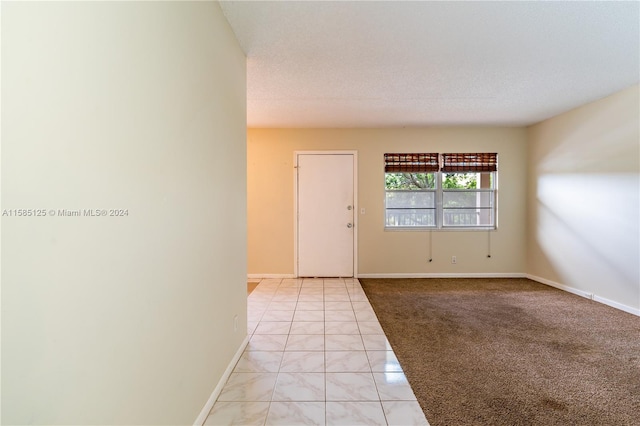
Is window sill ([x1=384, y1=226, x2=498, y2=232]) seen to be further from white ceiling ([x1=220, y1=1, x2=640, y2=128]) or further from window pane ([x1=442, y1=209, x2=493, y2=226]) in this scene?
white ceiling ([x1=220, y1=1, x2=640, y2=128])

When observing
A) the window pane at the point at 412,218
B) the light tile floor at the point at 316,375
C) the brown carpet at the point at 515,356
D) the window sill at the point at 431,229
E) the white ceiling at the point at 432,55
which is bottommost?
the brown carpet at the point at 515,356

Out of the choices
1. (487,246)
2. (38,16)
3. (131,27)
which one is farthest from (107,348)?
→ (487,246)

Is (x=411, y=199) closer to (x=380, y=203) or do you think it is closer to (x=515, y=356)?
(x=380, y=203)

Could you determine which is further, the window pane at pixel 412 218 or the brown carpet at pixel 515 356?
the window pane at pixel 412 218

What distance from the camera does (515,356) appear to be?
2.21 meters

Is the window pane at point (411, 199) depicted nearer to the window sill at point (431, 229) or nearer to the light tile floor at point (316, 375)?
the window sill at point (431, 229)

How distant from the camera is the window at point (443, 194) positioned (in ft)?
15.2

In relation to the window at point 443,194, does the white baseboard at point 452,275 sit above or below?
below

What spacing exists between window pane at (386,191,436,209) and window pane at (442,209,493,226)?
313mm

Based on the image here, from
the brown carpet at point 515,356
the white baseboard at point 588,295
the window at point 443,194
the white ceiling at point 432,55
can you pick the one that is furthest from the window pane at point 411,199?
the white baseboard at point 588,295

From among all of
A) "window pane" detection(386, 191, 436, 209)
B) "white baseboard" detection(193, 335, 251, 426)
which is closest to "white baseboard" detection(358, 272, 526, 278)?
"window pane" detection(386, 191, 436, 209)

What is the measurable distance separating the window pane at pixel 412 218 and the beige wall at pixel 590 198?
5.21ft

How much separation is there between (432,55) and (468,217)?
10.2ft

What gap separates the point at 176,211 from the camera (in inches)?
50.4
